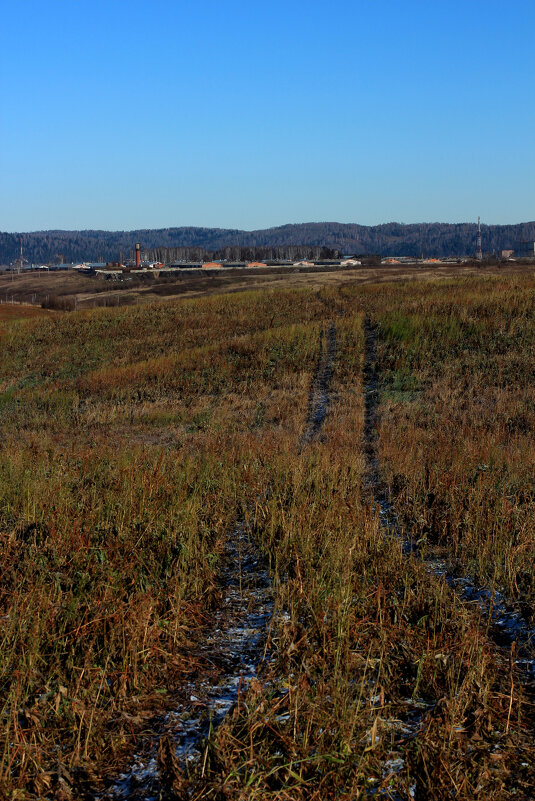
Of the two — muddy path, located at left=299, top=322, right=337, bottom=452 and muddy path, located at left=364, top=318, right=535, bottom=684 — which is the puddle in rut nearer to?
muddy path, located at left=364, top=318, right=535, bottom=684

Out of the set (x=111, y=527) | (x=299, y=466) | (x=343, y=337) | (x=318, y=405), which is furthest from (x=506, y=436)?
(x=343, y=337)

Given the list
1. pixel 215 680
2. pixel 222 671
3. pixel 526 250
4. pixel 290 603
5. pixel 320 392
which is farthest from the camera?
pixel 526 250

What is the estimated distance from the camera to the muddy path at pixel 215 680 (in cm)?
335

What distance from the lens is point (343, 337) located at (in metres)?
23.7

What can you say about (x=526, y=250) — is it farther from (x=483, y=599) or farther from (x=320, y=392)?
(x=483, y=599)

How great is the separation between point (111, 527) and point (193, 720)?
9.48ft

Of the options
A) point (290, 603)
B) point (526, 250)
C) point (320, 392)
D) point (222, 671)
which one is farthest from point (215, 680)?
point (526, 250)

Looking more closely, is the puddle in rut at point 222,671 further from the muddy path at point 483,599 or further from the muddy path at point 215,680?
the muddy path at point 483,599

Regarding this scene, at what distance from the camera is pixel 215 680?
4246 mm

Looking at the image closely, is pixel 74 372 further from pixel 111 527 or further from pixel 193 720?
pixel 193 720

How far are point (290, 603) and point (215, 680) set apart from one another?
0.92 meters

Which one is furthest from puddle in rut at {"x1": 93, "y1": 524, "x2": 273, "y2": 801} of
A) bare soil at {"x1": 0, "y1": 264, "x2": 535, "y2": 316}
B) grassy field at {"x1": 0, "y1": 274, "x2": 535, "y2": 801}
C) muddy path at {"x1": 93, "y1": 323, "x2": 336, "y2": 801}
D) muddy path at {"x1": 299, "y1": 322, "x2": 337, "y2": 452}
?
bare soil at {"x1": 0, "y1": 264, "x2": 535, "y2": 316}

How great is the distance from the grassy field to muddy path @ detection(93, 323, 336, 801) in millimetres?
87

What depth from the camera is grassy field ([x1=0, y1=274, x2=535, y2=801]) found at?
340 cm
